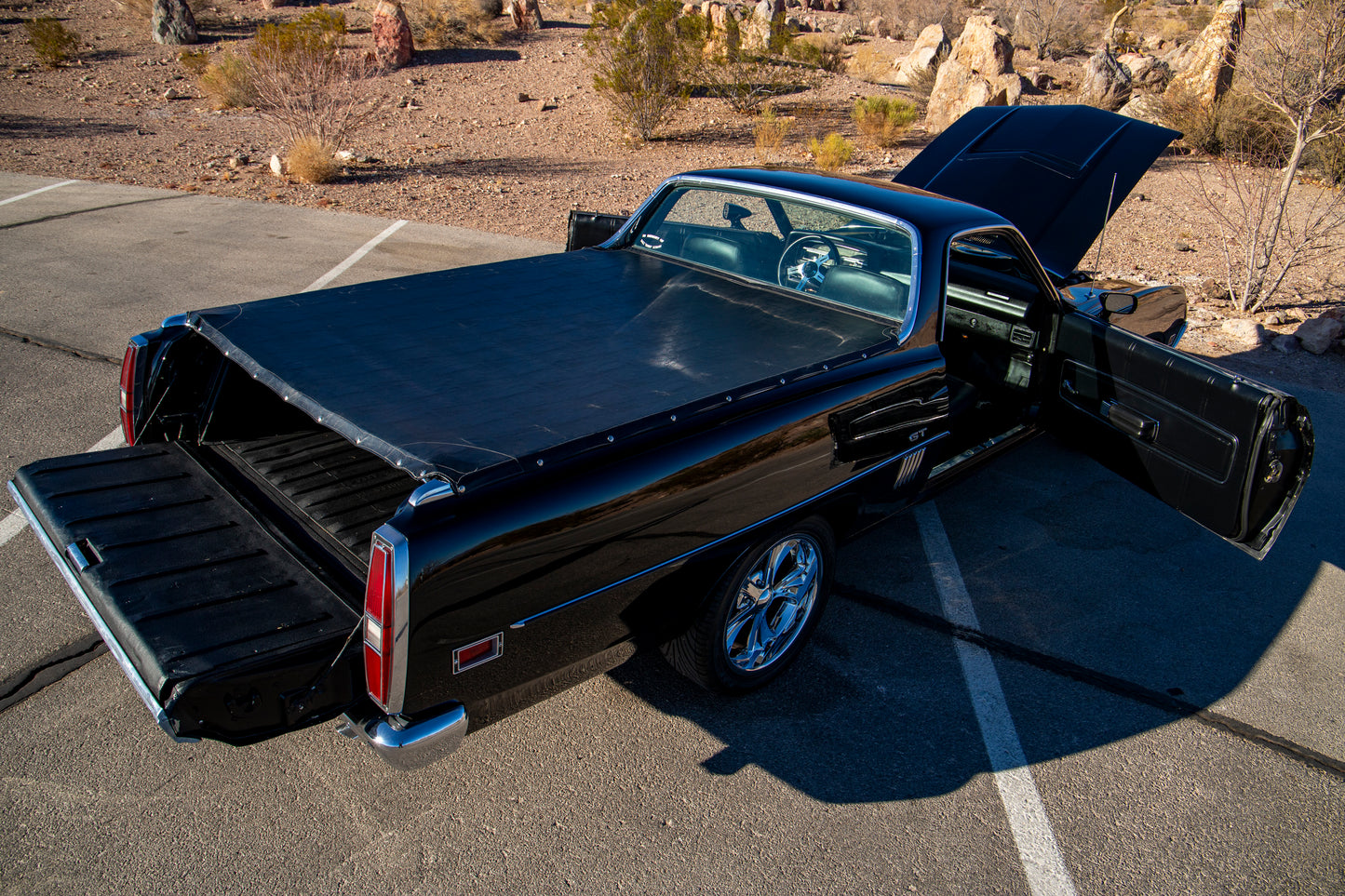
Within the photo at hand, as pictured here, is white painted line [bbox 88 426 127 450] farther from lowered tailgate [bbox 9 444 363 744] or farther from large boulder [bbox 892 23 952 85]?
large boulder [bbox 892 23 952 85]

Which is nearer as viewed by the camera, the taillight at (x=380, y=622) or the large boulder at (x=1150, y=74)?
the taillight at (x=380, y=622)

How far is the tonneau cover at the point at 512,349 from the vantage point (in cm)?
251

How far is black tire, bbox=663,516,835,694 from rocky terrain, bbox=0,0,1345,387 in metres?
5.34

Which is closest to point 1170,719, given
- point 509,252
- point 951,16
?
point 509,252

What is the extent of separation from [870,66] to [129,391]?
70.5 ft

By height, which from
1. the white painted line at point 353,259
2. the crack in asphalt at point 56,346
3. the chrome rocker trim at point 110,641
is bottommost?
the crack in asphalt at point 56,346

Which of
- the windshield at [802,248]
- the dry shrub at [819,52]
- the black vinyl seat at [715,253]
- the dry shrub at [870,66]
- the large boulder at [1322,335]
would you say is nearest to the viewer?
the windshield at [802,248]

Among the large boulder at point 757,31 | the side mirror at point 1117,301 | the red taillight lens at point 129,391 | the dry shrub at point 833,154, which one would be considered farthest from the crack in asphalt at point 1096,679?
the large boulder at point 757,31

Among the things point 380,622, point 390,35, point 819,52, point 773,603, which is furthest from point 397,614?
point 390,35

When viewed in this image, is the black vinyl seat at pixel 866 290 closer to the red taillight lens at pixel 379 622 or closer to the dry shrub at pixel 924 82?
the red taillight lens at pixel 379 622

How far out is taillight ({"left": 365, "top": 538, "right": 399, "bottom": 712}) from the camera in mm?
2033

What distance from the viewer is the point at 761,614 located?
10.1ft

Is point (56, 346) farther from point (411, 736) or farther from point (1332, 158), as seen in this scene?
point (1332, 158)

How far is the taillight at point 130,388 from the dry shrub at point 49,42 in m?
20.6
